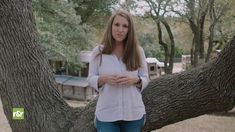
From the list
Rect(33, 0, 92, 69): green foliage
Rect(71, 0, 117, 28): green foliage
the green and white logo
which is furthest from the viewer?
Rect(71, 0, 117, 28): green foliage

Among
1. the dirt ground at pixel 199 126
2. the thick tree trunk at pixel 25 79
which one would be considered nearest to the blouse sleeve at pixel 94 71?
the thick tree trunk at pixel 25 79

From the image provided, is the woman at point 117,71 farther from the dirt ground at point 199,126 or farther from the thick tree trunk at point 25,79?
the dirt ground at point 199,126

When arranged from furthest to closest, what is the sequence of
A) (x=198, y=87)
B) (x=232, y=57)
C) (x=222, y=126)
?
1. (x=222, y=126)
2. (x=198, y=87)
3. (x=232, y=57)

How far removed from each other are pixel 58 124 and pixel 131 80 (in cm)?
112

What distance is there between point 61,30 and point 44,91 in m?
12.9

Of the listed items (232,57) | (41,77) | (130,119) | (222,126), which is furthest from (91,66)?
(222,126)

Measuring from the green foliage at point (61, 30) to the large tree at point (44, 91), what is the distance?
10.9 meters

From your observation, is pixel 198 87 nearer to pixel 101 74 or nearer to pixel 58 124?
pixel 101 74

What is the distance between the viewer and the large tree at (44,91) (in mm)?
3248

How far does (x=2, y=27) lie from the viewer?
135 inches

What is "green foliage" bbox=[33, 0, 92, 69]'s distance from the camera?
15.1 meters

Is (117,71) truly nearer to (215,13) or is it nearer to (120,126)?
(120,126)

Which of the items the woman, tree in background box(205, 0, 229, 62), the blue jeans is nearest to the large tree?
the blue jeans

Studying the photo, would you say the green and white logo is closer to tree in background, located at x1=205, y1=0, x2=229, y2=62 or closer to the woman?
the woman
